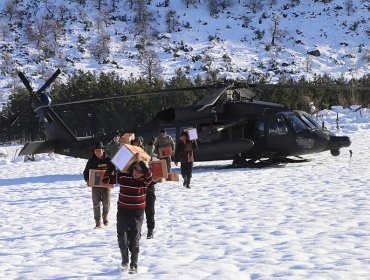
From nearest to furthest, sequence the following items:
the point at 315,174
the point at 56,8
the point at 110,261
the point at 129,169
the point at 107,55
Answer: the point at 129,169 → the point at 110,261 → the point at 315,174 → the point at 107,55 → the point at 56,8

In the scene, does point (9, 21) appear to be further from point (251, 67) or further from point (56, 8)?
point (251, 67)

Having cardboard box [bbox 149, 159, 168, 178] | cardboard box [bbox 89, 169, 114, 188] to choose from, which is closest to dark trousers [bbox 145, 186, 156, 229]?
cardboard box [bbox 89, 169, 114, 188]

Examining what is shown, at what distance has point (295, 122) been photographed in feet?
48.0

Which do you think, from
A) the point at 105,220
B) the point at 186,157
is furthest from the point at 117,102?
the point at 105,220

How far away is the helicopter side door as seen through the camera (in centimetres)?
1451

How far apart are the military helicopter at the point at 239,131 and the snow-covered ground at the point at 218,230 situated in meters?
0.74

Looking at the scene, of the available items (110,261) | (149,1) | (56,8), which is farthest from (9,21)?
(110,261)

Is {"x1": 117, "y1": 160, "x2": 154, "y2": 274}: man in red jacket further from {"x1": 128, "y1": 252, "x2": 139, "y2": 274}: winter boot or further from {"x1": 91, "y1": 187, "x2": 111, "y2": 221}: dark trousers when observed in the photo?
{"x1": 91, "y1": 187, "x2": 111, "y2": 221}: dark trousers

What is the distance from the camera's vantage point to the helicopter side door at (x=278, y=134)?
14508 millimetres

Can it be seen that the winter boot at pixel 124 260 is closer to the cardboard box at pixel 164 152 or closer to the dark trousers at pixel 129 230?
the dark trousers at pixel 129 230

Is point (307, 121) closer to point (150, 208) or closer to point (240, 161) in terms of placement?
point (240, 161)

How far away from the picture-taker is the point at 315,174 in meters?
13.2

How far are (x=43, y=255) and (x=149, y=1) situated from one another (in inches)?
3200

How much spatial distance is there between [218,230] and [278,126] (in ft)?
24.0
